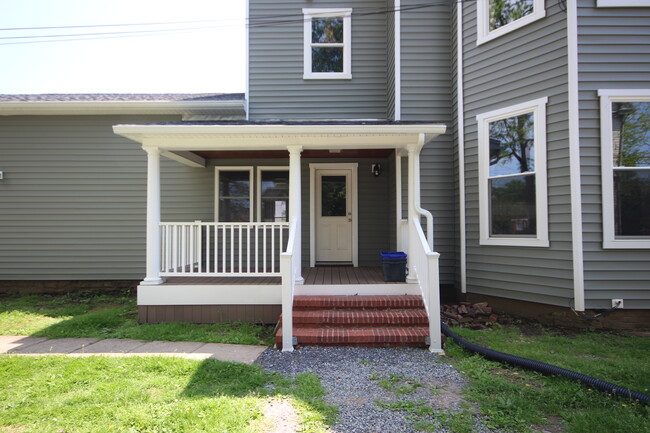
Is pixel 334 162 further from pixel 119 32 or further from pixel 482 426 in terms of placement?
pixel 119 32

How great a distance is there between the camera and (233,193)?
7609 millimetres

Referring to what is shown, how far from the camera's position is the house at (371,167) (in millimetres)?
4793

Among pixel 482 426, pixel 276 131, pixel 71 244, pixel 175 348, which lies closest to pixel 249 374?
pixel 175 348

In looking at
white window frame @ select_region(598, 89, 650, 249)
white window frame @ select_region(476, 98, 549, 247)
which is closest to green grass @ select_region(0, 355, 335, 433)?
white window frame @ select_region(476, 98, 549, 247)

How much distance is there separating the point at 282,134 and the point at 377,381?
348cm

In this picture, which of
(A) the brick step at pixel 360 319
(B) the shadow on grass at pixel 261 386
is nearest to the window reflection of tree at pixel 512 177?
(A) the brick step at pixel 360 319

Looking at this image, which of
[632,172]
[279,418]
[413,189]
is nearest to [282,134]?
[413,189]

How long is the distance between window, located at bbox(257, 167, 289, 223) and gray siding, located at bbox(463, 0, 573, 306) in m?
3.51

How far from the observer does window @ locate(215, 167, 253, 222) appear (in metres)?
7.57

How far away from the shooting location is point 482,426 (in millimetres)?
2619

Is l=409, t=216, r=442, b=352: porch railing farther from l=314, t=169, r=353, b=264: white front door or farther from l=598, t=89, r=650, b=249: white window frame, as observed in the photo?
l=314, t=169, r=353, b=264: white front door

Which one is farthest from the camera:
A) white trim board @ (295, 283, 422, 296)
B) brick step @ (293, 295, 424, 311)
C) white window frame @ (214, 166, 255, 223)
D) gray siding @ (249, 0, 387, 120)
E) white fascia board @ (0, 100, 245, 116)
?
gray siding @ (249, 0, 387, 120)

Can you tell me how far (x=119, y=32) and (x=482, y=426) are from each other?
12.3 meters

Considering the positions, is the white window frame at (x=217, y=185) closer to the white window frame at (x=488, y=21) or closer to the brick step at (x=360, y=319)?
the brick step at (x=360, y=319)
